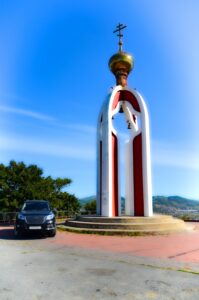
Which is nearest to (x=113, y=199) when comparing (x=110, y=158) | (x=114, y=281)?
(x=110, y=158)

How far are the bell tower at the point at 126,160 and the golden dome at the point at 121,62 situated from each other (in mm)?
1842

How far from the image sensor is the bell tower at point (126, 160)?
17078 mm

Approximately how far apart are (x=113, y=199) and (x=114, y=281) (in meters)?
12.1

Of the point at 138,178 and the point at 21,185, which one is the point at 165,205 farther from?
the point at 138,178

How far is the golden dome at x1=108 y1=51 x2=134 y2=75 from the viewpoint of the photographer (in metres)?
20.8

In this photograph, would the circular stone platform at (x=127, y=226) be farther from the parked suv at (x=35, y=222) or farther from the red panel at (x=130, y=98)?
the red panel at (x=130, y=98)

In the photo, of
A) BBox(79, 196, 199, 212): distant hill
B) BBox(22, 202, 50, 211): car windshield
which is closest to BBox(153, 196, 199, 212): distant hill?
BBox(79, 196, 199, 212): distant hill

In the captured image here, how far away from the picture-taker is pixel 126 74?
68.8 ft

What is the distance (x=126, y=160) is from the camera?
19.0m

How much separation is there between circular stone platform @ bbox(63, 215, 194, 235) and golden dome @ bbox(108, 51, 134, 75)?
1056 centimetres

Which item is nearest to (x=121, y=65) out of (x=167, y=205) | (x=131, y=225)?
(x=131, y=225)

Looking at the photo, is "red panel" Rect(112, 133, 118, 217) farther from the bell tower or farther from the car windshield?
the car windshield

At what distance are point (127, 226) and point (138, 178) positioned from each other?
4.46m

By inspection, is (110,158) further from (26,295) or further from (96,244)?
(26,295)
